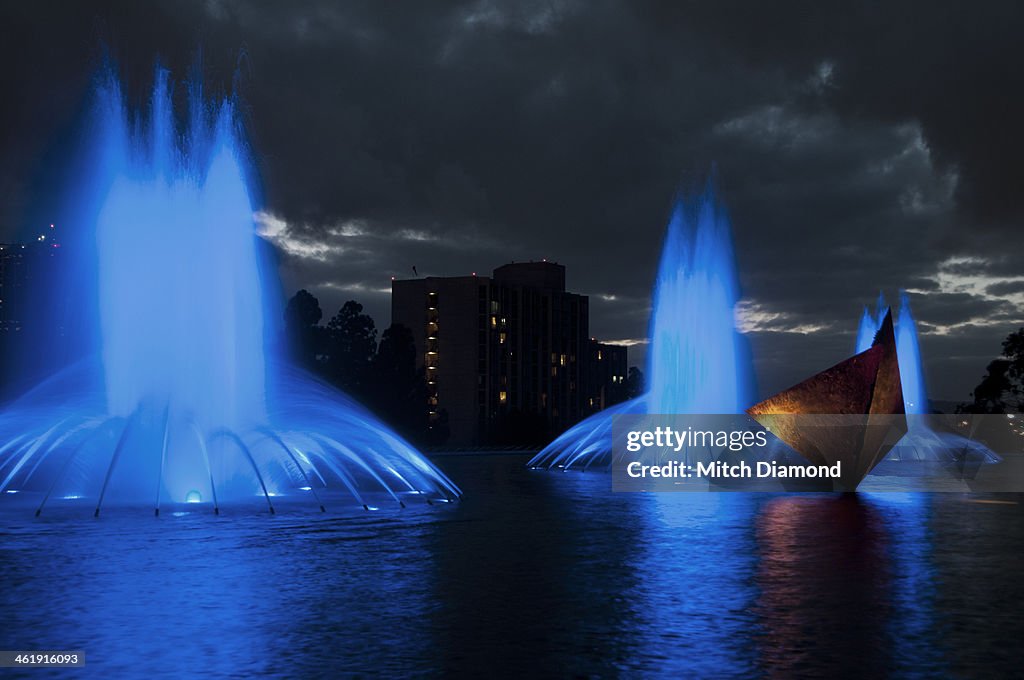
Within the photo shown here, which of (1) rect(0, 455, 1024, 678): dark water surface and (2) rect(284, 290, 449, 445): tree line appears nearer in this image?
(1) rect(0, 455, 1024, 678): dark water surface

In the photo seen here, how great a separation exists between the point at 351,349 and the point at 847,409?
204 feet

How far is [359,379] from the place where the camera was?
93000mm

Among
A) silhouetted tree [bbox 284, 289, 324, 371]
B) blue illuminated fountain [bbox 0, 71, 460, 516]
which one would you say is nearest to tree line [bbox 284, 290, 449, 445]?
silhouetted tree [bbox 284, 289, 324, 371]

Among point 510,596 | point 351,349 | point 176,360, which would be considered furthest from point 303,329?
point 510,596

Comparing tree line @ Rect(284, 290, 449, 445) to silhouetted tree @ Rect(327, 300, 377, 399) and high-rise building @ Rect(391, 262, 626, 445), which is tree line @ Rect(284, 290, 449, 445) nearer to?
silhouetted tree @ Rect(327, 300, 377, 399)

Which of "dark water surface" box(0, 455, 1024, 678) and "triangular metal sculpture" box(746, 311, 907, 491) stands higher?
"triangular metal sculpture" box(746, 311, 907, 491)

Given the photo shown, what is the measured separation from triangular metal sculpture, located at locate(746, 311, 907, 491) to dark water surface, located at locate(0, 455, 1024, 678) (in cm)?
1098

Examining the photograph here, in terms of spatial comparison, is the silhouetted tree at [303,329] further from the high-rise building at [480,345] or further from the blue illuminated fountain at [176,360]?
the high-rise building at [480,345]

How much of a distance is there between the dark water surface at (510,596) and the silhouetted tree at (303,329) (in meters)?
59.5

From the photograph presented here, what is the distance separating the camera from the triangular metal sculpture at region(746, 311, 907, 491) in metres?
36.8

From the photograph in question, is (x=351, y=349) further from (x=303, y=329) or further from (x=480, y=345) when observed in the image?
(x=480, y=345)

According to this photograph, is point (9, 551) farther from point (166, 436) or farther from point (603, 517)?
point (603, 517)

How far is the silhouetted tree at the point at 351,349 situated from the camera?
91.9 metres

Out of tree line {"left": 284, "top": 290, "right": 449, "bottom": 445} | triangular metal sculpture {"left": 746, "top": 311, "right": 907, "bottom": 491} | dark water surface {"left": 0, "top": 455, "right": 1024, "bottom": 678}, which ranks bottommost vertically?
dark water surface {"left": 0, "top": 455, "right": 1024, "bottom": 678}
